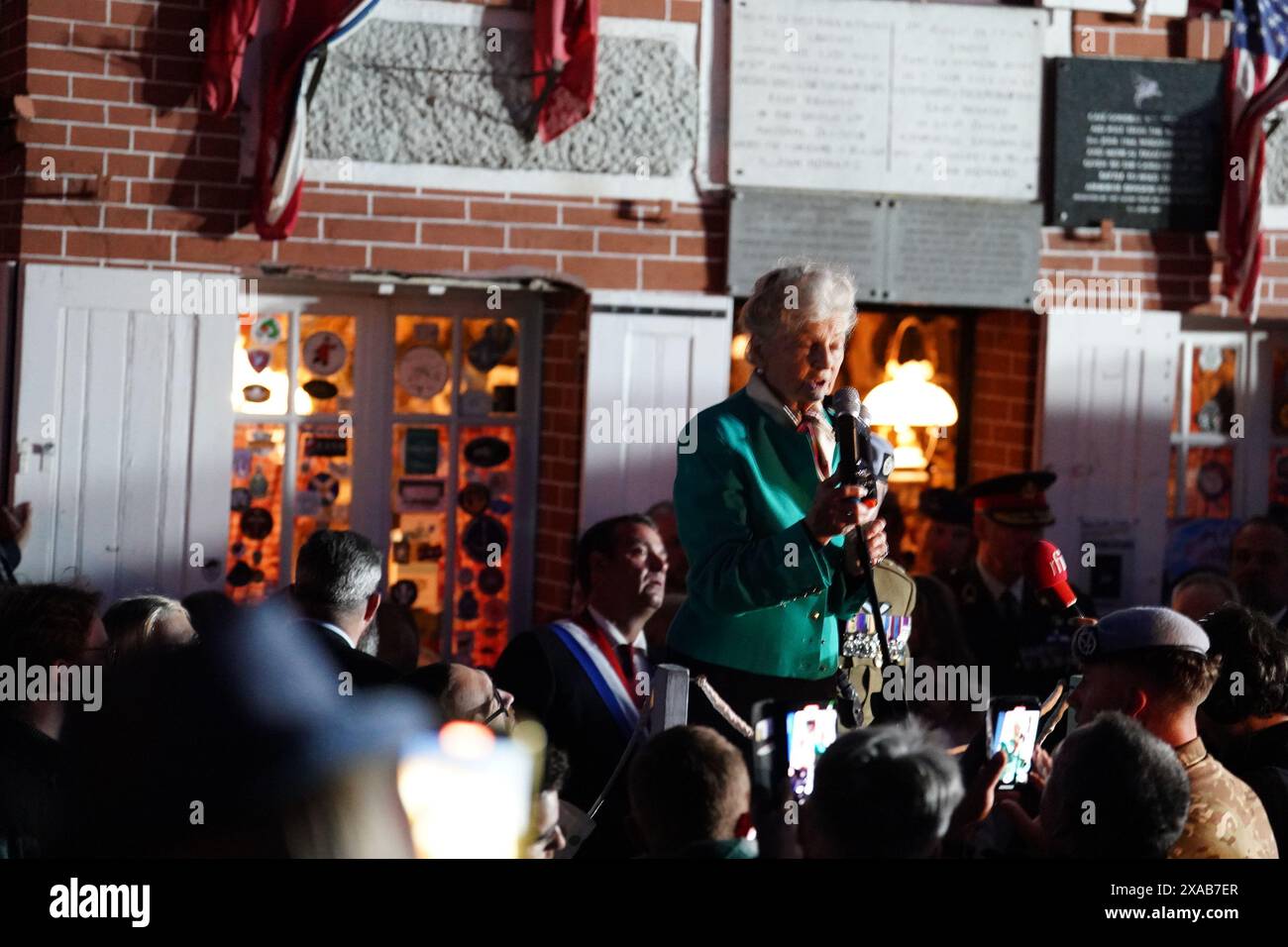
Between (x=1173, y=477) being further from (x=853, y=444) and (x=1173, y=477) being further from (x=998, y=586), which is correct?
(x=853, y=444)

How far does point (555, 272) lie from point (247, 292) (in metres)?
1.25

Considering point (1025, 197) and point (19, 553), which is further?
point (1025, 197)

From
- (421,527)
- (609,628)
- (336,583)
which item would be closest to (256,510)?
(421,527)

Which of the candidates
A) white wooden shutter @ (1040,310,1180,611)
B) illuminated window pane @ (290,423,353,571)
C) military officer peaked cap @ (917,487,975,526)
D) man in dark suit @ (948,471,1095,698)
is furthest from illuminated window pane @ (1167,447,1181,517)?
illuminated window pane @ (290,423,353,571)

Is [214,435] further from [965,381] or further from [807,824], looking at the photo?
[807,824]

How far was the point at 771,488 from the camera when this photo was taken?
12.0 feet

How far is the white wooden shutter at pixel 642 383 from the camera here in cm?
758

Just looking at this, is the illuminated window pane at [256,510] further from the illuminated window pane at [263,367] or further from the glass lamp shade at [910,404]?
the glass lamp shade at [910,404]

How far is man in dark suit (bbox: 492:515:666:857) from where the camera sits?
13.8ft

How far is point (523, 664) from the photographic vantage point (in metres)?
4.37

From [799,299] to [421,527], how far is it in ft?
14.6

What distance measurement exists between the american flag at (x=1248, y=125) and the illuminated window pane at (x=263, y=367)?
4.09 metres
